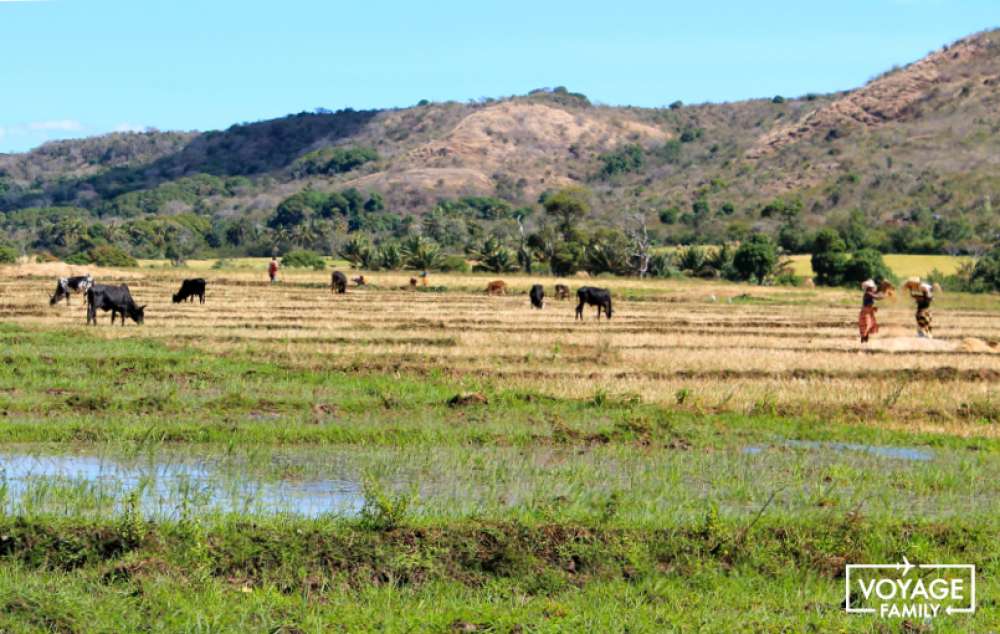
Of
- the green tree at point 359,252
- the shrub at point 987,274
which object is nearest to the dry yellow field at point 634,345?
the shrub at point 987,274

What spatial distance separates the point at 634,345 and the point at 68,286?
18956 millimetres

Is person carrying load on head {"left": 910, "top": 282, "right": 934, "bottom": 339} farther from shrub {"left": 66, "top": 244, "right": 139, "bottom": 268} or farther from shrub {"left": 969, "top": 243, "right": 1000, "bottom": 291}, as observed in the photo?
shrub {"left": 66, "top": 244, "right": 139, "bottom": 268}

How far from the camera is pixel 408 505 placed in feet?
31.5

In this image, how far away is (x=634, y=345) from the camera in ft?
81.1

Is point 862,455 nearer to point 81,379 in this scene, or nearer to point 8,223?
point 81,379

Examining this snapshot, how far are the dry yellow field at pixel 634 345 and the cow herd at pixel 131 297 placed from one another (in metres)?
0.51

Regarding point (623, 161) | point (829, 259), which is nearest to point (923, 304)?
point (829, 259)

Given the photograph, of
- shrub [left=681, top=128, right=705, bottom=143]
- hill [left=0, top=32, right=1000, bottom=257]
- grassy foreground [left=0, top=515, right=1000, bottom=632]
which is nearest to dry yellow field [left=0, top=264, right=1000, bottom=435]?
grassy foreground [left=0, top=515, right=1000, bottom=632]

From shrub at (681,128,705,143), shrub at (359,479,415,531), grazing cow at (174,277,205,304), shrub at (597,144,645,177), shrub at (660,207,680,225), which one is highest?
shrub at (681,128,705,143)

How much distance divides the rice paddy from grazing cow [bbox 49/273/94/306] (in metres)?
8.89

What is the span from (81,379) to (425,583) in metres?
10.7

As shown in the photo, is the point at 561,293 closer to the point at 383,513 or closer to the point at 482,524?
the point at 482,524

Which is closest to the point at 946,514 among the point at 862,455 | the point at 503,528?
the point at 862,455

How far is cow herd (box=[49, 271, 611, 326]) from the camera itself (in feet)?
87.0
